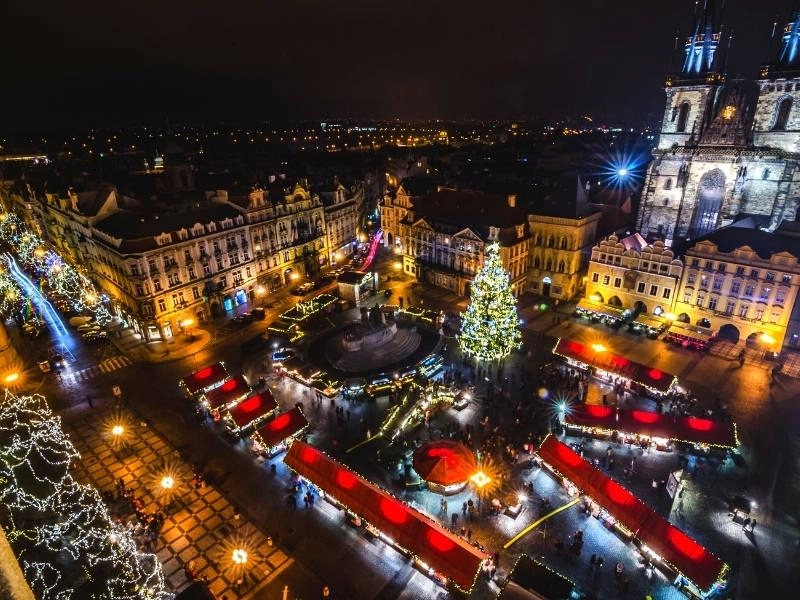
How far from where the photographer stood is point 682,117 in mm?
65812

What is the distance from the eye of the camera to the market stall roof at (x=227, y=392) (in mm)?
44000

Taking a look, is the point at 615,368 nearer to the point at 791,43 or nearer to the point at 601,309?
the point at 601,309

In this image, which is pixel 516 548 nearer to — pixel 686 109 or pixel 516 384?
pixel 516 384

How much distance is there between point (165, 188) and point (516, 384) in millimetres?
73795

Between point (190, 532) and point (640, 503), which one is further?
point (190, 532)

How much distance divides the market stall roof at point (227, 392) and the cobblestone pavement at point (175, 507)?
540 cm

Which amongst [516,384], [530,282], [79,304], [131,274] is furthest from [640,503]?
[79,304]

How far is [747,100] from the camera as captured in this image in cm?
5997

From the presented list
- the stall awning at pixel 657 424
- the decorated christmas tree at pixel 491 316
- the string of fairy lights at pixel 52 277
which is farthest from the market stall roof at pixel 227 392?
the string of fairy lights at pixel 52 277

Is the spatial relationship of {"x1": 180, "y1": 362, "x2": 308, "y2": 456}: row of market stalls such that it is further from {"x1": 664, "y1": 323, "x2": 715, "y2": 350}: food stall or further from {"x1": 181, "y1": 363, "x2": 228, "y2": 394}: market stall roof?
{"x1": 664, "y1": 323, "x2": 715, "y2": 350}: food stall

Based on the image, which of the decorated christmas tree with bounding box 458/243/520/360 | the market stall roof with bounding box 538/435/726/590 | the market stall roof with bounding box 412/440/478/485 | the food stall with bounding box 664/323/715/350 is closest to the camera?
the market stall roof with bounding box 538/435/726/590

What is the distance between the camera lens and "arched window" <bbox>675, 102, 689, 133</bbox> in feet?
214

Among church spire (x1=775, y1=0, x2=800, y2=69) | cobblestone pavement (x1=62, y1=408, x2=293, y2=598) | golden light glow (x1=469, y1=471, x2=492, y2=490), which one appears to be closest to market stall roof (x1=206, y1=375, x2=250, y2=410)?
cobblestone pavement (x1=62, y1=408, x2=293, y2=598)

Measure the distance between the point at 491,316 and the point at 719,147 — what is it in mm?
40611
